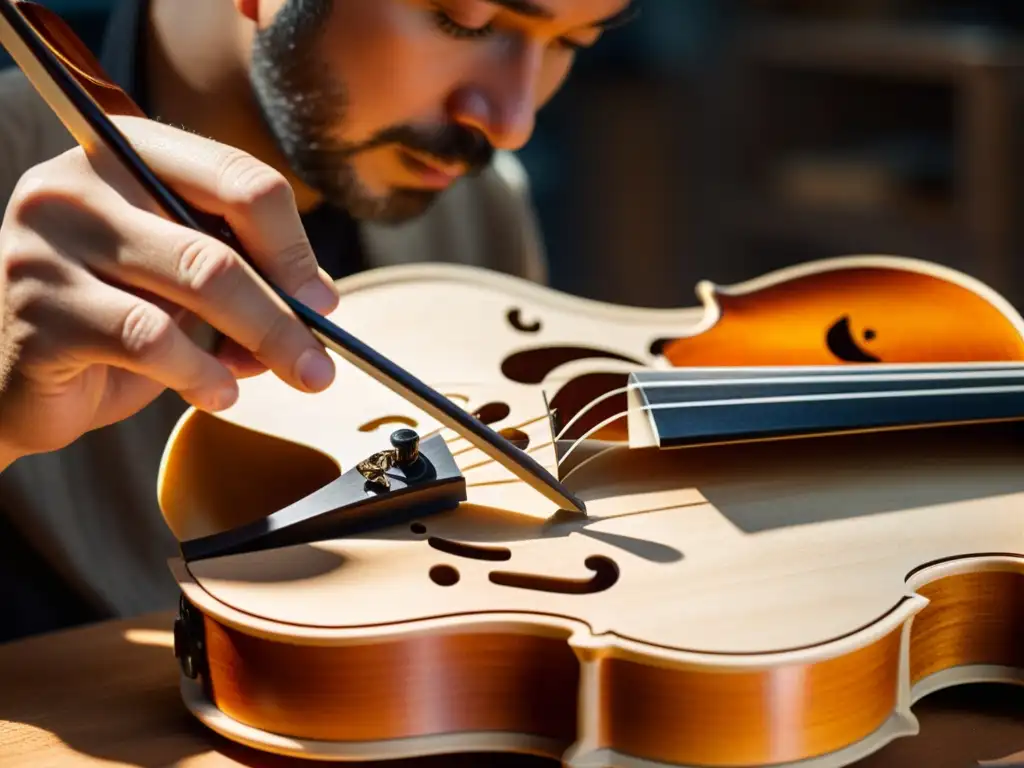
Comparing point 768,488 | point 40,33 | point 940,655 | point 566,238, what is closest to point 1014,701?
point 940,655

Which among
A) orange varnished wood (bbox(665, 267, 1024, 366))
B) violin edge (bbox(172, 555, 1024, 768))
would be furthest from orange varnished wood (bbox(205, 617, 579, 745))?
orange varnished wood (bbox(665, 267, 1024, 366))

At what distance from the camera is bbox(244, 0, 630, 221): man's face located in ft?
2.77

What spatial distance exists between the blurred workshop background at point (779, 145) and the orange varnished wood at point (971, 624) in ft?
5.64

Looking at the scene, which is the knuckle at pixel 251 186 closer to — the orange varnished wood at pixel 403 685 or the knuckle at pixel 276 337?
the knuckle at pixel 276 337

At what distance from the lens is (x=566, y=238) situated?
9.07 ft

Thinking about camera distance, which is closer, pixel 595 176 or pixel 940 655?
pixel 940 655

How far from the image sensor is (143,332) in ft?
1.77

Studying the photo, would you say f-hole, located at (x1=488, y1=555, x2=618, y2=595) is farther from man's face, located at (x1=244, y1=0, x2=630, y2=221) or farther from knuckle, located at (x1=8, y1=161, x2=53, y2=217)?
man's face, located at (x1=244, y1=0, x2=630, y2=221)

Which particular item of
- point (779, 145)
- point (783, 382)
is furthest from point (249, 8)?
point (779, 145)

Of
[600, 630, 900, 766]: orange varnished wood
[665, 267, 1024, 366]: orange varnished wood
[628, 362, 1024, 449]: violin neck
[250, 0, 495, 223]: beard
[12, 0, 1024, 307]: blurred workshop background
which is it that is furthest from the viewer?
[12, 0, 1024, 307]: blurred workshop background

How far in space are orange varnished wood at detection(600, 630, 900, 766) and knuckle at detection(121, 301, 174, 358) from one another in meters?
0.24

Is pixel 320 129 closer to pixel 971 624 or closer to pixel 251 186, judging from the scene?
pixel 251 186

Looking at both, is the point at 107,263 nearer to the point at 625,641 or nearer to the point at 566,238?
the point at 625,641

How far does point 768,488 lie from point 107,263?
0.35m
